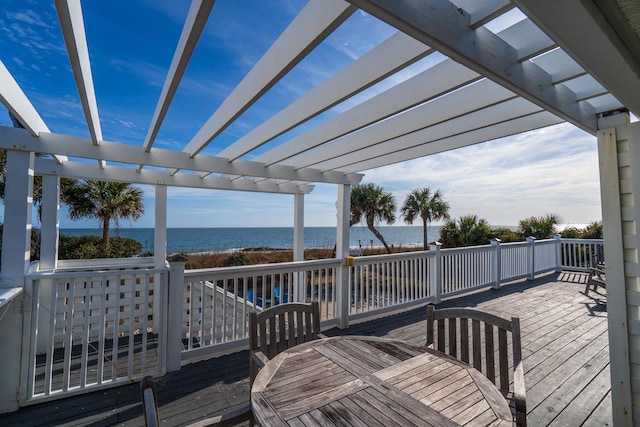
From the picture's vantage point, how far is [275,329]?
203cm

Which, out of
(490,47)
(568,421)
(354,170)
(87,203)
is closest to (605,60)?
(490,47)

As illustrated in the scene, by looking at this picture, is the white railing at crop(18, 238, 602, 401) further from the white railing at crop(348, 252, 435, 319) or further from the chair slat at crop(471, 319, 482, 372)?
the chair slat at crop(471, 319, 482, 372)

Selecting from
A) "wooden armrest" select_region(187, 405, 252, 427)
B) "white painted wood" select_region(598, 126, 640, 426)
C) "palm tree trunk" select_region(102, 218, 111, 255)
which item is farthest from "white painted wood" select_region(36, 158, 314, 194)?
"palm tree trunk" select_region(102, 218, 111, 255)

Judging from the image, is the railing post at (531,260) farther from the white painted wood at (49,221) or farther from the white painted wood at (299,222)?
the white painted wood at (49,221)

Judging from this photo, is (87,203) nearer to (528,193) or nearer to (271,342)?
(271,342)

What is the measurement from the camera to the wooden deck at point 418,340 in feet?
7.21

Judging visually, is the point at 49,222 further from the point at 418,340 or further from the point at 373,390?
the point at 418,340

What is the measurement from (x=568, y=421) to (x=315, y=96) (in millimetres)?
3168

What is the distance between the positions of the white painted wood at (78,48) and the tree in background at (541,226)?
1314 centimetres

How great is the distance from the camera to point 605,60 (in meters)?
1.33

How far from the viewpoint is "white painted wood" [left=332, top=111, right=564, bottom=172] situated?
8.94 feet

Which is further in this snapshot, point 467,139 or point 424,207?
point 424,207

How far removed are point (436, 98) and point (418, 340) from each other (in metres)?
2.93

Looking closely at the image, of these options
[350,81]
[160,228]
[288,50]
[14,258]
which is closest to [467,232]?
[160,228]
